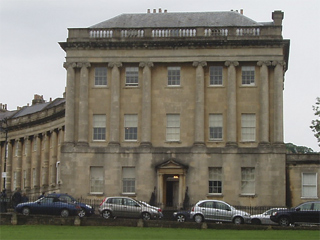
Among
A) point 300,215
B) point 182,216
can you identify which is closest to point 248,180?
point 182,216

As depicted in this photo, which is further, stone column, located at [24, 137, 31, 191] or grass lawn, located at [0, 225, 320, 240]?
stone column, located at [24, 137, 31, 191]

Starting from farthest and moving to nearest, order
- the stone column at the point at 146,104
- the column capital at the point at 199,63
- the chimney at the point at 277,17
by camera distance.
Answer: the chimney at the point at 277,17, the column capital at the point at 199,63, the stone column at the point at 146,104

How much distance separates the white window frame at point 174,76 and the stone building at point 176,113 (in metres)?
0.08

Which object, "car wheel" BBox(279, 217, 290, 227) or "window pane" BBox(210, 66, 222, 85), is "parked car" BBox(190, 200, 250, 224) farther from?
"window pane" BBox(210, 66, 222, 85)

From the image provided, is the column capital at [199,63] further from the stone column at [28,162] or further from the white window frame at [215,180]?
the stone column at [28,162]

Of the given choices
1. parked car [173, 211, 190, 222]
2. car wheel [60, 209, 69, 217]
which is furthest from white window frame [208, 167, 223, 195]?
car wheel [60, 209, 69, 217]

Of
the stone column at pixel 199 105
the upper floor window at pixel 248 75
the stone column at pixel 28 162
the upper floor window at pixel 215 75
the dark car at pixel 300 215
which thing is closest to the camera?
the dark car at pixel 300 215

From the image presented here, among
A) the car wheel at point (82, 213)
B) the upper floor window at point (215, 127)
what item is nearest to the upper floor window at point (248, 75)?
the upper floor window at point (215, 127)

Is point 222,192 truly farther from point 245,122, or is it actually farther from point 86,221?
point 86,221

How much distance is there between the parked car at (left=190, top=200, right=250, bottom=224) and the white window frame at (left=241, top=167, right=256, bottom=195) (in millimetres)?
12178

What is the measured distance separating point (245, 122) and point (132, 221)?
69.4 ft

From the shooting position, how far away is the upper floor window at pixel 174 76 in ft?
213

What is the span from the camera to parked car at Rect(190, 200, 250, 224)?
162 feet

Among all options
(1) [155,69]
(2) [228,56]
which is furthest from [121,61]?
(2) [228,56]
